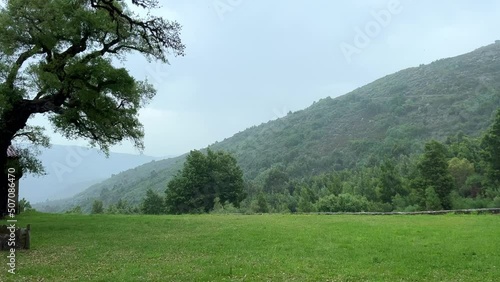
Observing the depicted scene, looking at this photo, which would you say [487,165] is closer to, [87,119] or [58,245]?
[87,119]

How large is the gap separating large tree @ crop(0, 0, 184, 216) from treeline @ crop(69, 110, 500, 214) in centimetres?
2569

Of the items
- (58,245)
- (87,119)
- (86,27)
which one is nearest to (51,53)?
(86,27)

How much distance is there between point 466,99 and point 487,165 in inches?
4324

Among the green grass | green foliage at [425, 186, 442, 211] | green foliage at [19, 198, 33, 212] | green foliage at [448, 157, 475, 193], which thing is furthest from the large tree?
green foliage at [448, 157, 475, 193]

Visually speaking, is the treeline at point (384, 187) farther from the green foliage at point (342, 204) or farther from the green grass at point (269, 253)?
the green grass at point (269, 253)

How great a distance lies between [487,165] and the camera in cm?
5156

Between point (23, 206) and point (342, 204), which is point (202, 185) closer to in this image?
point (342, 204)

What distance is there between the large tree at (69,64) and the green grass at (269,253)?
6427 mm

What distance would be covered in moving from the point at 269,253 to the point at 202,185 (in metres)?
48.8

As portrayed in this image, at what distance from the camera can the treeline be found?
47.8m

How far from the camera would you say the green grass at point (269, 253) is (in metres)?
11.4

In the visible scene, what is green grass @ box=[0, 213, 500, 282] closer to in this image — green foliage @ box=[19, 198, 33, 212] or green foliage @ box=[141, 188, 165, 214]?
green foliage @ box=[19, 198, 33, 212]

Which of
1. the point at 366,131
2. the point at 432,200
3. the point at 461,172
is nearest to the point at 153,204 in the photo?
the point at 432,200

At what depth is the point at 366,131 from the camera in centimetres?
15850
